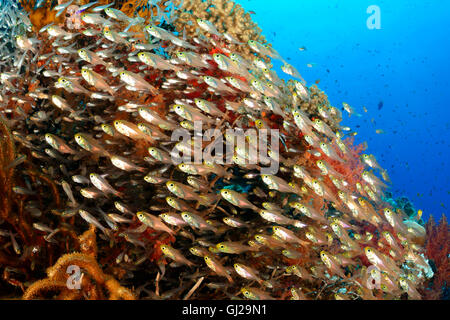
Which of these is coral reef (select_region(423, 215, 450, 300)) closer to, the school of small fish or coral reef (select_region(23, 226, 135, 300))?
the school of small fish

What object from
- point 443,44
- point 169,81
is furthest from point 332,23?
point 169,81

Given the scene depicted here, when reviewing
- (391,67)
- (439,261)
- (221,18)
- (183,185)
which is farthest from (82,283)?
(391,67)

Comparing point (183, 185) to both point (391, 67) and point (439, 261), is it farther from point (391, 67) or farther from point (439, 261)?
point (391, 67)

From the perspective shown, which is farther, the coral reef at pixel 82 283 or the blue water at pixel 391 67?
the blue water at pixel 391 67

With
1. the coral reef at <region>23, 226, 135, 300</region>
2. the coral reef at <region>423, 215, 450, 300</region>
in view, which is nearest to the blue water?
the coral reef at <region>423, 215, 450, 300</region>

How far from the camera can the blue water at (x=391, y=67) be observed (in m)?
81.8

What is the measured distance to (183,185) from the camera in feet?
13.0

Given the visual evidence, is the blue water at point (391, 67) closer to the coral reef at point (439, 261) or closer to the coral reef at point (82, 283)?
the coral reef at point (439, 261)

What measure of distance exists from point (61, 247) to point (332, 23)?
118716 mm

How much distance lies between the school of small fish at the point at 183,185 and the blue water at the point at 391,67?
7980cm

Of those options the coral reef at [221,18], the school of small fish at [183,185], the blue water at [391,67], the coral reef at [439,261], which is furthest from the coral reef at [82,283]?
the blue water at [391,67]

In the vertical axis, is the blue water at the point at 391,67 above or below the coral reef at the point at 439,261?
above
